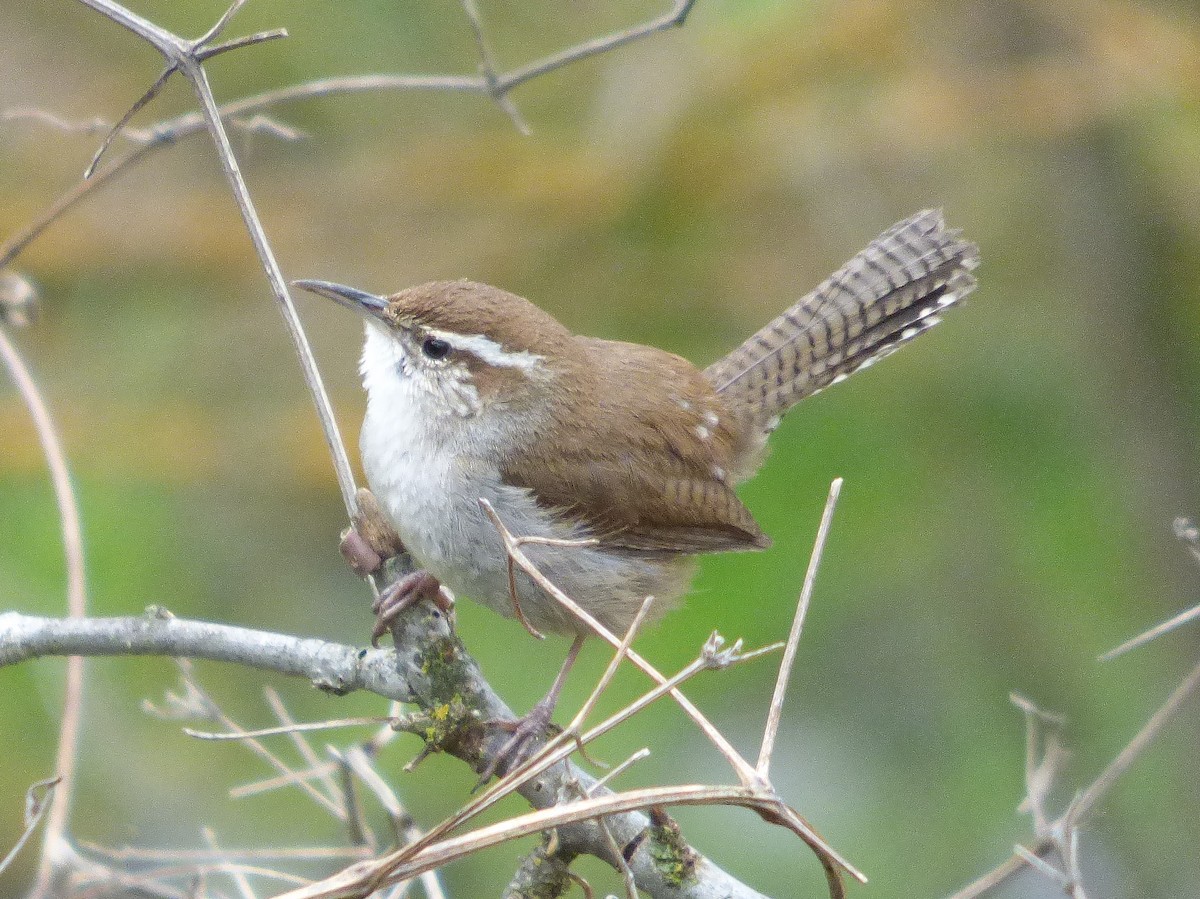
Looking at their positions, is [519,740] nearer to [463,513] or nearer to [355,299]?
[463,513]

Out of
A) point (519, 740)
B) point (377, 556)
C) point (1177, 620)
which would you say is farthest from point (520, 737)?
point (1177, 620)

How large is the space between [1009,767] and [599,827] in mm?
3267

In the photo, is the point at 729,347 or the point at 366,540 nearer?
the point at 366,540

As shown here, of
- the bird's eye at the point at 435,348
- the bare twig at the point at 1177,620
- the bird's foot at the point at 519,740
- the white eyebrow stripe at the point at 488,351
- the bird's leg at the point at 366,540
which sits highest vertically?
the bird's eye at the point at 435,348

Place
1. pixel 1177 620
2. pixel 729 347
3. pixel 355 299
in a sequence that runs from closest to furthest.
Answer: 1. pixel 1177 620
2. pixel 355 299
3. pixel 729 347

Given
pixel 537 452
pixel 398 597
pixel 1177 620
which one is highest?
pixel 537 452

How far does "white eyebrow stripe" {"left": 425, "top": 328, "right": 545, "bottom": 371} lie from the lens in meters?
3.36

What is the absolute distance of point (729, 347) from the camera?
541 cm

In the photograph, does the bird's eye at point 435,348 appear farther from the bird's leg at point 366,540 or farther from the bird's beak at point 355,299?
the bird's leg at point 366,540

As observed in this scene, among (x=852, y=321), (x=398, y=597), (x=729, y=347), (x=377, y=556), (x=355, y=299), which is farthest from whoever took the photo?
(x=729, y=347)

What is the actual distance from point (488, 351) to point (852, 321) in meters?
1.31

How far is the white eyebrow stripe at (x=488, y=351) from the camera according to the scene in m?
3.36

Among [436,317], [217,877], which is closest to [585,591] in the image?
[436,317]

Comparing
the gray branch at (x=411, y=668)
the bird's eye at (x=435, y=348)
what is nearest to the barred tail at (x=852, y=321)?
the bird's eye at (x=435, y=348)
